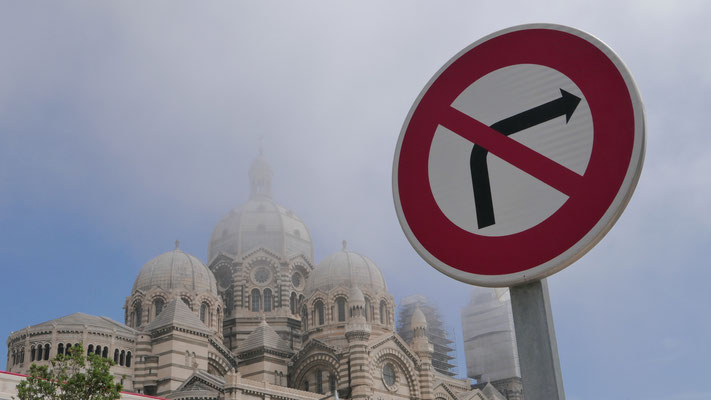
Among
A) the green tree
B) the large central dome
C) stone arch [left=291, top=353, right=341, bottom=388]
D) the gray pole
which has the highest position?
the large central dome

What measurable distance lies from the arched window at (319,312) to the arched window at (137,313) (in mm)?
11779

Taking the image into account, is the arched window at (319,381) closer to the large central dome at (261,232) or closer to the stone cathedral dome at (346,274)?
the stone cathedral dome at (346,274)

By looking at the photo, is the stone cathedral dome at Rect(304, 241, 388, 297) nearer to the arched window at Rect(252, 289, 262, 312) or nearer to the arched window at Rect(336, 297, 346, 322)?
the arched window at Rect(336, 297, 346, 322)

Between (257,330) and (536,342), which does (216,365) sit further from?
(536,342)

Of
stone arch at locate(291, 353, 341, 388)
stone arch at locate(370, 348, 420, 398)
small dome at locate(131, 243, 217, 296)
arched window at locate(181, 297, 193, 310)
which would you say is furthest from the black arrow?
small dome at locate(131, 243, 217, 296)

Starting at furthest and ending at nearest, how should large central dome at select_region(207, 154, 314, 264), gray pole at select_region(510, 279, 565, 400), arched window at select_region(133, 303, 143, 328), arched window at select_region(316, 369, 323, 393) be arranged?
large central dome at select_region(207, 154, 314, 264)
arched window at select_region(133, 303, 143, 328)
arched window at select_region(316, 369, 323, 393)
gray pole at select_region(510, 279, 565, 400)

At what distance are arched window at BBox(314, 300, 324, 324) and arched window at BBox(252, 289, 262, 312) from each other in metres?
5.25

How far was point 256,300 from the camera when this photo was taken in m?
51.4

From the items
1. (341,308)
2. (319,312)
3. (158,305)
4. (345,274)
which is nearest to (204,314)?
(158,305)

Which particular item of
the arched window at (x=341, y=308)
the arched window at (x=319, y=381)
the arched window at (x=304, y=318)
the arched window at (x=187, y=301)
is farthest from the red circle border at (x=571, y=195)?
the arched window at (x=304, y=318)

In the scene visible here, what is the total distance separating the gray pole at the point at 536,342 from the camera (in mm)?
2707

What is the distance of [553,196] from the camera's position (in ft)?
9.36

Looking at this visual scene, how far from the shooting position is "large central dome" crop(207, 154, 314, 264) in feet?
174

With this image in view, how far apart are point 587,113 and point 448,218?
0.76 metres
